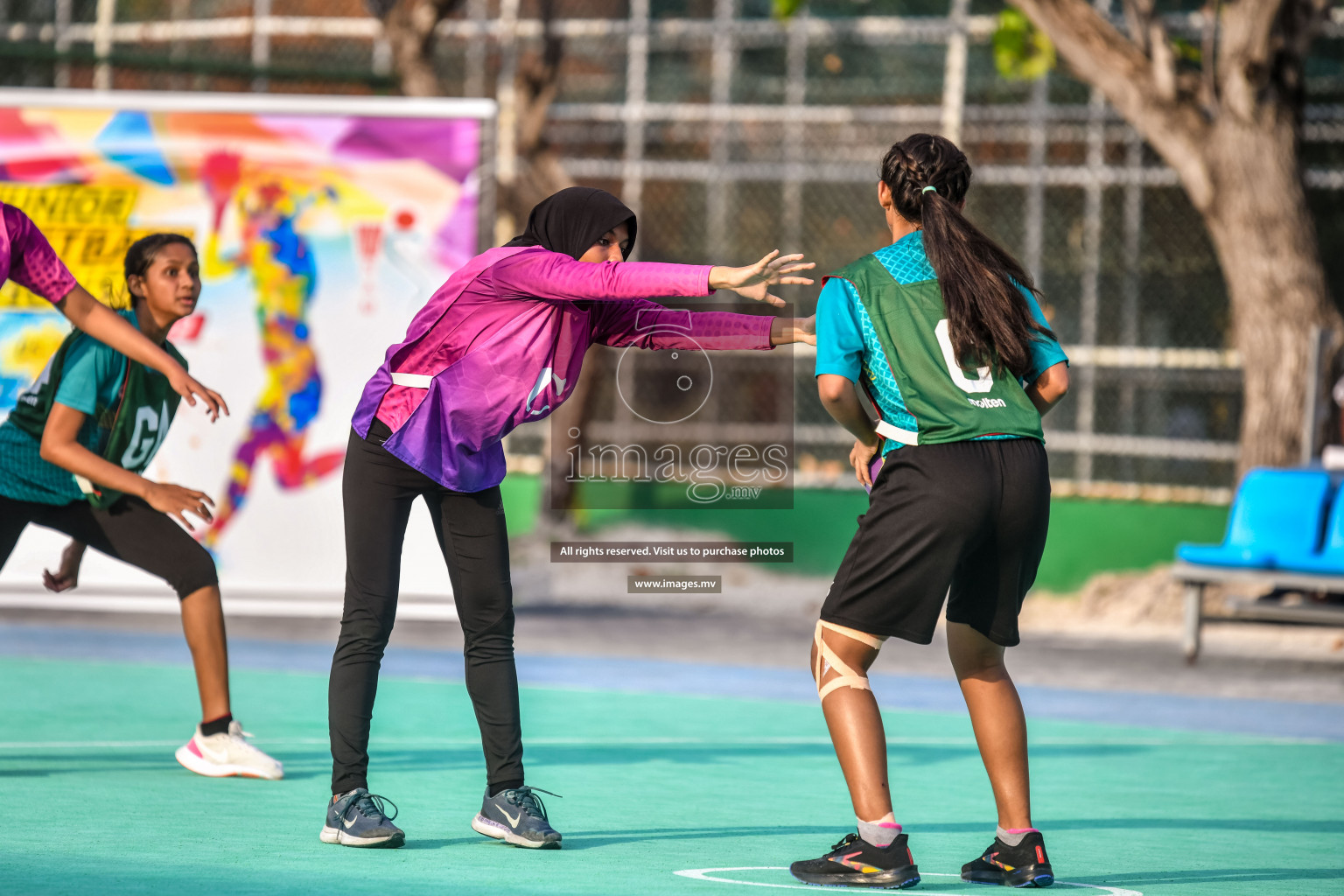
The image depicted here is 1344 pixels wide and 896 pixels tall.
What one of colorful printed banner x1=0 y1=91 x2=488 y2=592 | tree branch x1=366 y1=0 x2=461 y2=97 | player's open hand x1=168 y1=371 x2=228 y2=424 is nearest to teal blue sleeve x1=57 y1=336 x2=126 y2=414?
player's open hand x1=168 y1=371 x2=228 y2=424

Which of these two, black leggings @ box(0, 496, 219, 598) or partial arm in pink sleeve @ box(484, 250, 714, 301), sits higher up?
partial arm in pink sleeve @ box(484, 250, 714, 301)

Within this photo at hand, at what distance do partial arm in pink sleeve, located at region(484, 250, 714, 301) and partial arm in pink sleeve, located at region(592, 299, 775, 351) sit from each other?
372 millimetres

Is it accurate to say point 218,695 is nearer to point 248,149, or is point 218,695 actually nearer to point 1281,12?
point 248,149

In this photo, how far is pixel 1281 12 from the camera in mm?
12016

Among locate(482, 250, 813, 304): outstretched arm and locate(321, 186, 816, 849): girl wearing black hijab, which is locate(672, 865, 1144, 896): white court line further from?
locate(482, 250, 813, 304): outstretched arm

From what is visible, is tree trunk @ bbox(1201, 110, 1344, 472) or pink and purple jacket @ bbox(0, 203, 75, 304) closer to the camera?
pink and purple jacket @ bbox(0, 203, 75, 304)

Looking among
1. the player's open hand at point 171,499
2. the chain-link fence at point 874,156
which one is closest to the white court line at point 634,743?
the player's open hand at point 171,499

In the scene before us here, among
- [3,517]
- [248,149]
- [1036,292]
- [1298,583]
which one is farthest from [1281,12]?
[3,517]

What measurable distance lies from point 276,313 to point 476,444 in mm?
5414

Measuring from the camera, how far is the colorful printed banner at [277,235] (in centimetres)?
1032

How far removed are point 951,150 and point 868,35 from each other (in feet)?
35.9

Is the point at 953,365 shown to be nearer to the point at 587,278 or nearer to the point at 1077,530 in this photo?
the point at 587,278

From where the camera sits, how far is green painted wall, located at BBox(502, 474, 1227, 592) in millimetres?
14023

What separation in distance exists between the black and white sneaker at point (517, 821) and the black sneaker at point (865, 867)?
2.68ft
